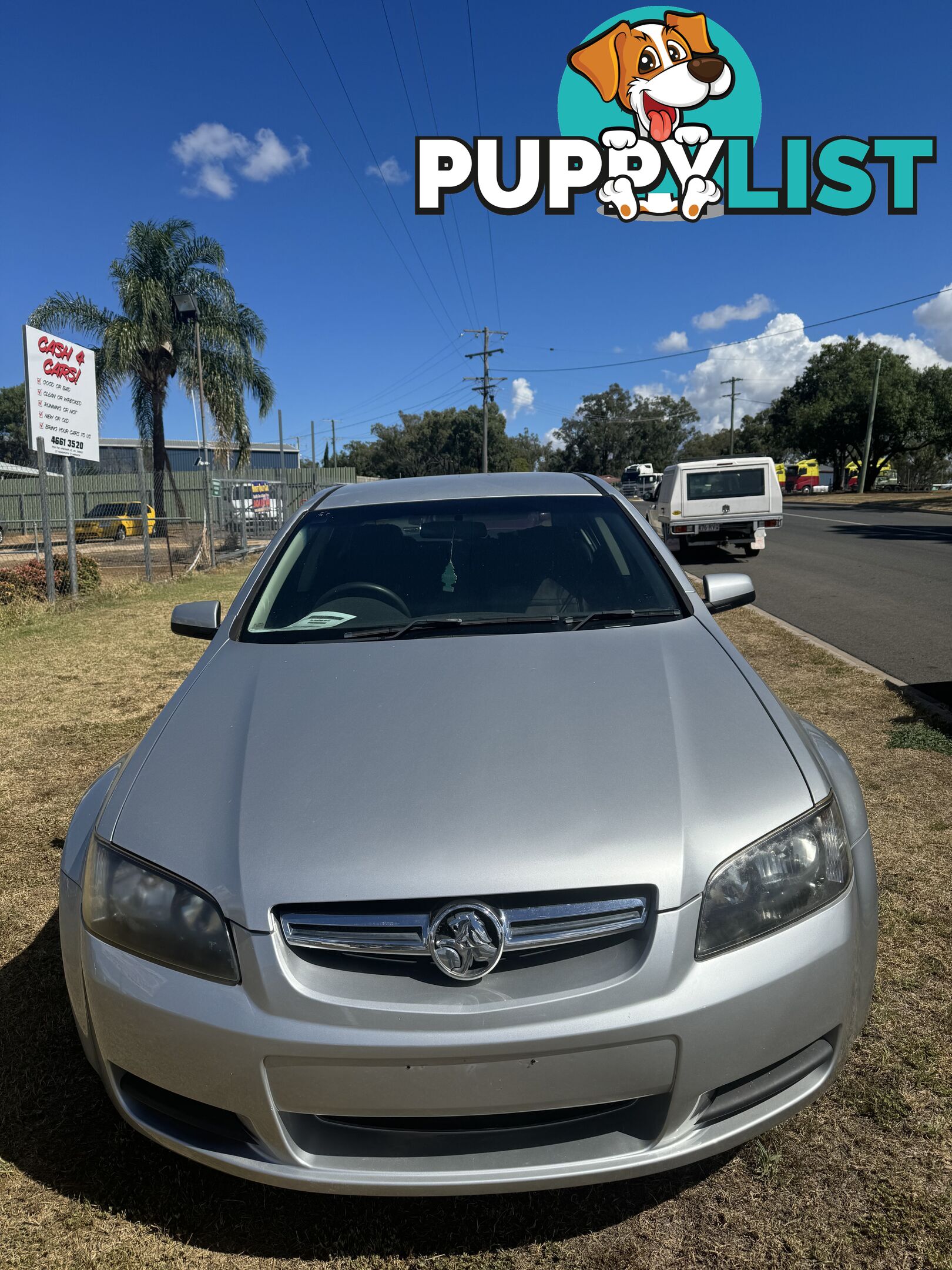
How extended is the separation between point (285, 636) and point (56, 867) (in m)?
1.78

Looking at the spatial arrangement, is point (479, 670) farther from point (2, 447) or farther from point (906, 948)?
point (2, 447)

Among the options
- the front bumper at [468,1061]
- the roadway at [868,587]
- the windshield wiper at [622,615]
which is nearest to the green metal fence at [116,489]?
the roadway at [868,587]

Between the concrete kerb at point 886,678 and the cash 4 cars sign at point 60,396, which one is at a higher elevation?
the cash 4 cars sign at point 60,396

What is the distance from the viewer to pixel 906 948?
2.91 meters

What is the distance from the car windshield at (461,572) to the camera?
287cm

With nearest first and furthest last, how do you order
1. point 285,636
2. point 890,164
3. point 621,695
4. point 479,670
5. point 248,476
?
point 621,695, point 479,670, point 285,636, point 890,164, point 248,476

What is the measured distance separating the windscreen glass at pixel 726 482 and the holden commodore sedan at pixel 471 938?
47.5 ft

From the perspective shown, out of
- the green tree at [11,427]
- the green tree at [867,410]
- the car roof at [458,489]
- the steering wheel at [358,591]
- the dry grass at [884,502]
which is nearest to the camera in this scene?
the steering wheel at [358,591]

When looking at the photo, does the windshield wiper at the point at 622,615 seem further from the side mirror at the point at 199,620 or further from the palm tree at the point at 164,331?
the palm tree at the point at 164,331

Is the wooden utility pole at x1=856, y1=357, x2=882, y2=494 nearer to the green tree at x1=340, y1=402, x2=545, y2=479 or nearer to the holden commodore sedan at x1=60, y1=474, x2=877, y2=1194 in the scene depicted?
the green tree at x1=340, y1=402, x2=545, y2=479

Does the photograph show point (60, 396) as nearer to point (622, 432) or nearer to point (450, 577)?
point (450, 577)

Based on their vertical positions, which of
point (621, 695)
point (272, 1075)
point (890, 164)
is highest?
point (890, 164)

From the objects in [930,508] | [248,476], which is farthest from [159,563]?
[930,508]

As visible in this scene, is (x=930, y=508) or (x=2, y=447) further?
(x=2, y=447)
